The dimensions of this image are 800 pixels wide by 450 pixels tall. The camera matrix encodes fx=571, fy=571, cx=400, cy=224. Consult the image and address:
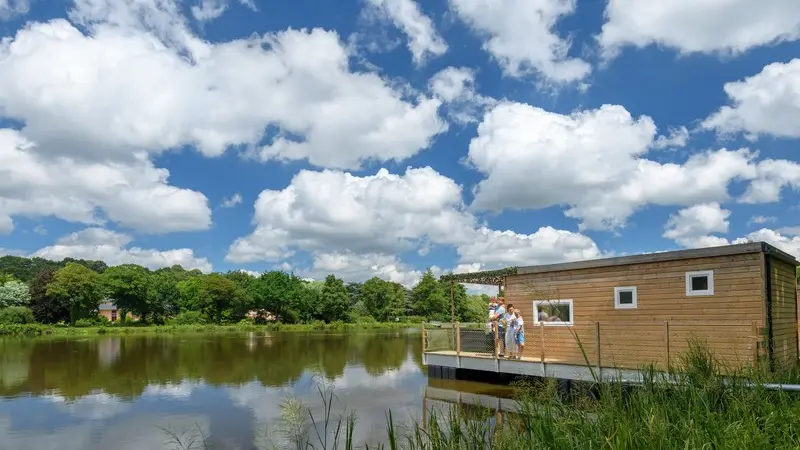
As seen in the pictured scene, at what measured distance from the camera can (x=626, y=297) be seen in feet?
44.4

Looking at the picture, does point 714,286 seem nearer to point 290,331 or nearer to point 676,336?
point 676,336

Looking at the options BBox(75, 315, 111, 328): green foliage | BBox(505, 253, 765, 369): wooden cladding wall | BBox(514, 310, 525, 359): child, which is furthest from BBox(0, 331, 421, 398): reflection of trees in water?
BBox(75, 315, 111, 328): green foliage

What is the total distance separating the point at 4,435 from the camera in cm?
1077

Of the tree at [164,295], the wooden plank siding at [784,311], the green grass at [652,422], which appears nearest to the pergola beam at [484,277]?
the wooden plank siding at [784,311]

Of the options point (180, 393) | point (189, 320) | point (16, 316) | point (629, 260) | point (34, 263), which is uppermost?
point (34, 263)

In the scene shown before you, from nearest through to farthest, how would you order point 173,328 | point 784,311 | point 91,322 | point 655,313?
point 784,311, point 655,313, point 173,328, point 91,322

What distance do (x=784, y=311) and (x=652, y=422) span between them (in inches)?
430

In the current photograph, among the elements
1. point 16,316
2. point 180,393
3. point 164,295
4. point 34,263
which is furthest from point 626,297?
point 34,263

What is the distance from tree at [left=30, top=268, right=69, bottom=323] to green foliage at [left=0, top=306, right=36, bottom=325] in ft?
12.7

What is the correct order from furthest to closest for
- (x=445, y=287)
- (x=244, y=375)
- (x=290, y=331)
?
(x=445, y=287)
(x=290, y=331)
(x=244, y=375)

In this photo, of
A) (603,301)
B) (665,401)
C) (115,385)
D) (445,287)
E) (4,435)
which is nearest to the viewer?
(665,401)

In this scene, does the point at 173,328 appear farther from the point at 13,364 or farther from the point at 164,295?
the point at 13,364

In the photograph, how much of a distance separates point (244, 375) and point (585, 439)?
1686cm

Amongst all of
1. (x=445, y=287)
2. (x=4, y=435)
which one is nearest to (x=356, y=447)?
(x=4, y=435)
